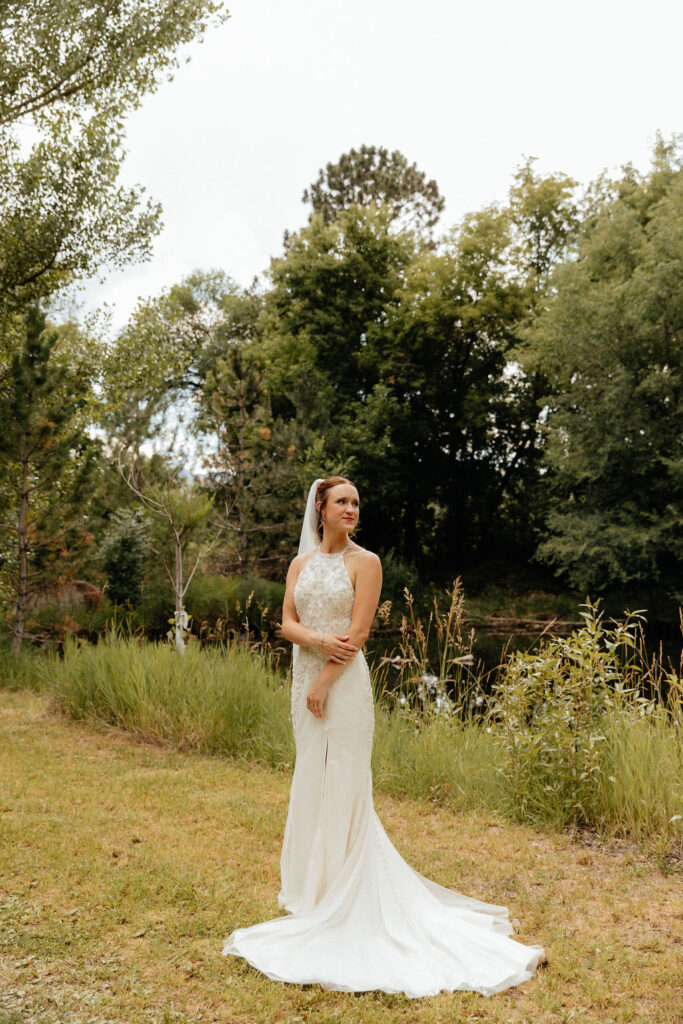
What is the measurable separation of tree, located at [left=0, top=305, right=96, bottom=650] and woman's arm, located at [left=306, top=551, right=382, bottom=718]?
8.10m

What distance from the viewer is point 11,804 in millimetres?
5789

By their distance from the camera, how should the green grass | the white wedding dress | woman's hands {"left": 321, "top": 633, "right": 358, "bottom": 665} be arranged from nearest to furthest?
1. the white wedding dress
2. woman's hands {"left": 321, "top": 633, "right": 358, "bottom": 665}
3. the green grass

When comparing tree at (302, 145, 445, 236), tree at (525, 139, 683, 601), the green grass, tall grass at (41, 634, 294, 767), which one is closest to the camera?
the green grass

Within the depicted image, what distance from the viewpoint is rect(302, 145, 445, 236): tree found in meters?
31.6

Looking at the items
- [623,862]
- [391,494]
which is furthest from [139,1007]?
[391,494]

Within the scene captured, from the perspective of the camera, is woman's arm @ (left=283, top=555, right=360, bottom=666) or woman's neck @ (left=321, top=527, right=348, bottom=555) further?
woman's neck @ (left=321, top=527, right=348, bottom=555)

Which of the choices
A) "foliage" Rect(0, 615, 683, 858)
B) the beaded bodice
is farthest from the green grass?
the beaded bodice

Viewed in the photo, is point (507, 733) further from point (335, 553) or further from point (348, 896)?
point (335, 553)

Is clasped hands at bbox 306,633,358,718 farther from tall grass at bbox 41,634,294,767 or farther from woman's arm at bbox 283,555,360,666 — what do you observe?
tall grass at bbox 41,634,294,767

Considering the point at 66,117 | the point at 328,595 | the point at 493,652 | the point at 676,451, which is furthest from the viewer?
the point at 676,451

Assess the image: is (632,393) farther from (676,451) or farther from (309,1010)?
(309,1010)

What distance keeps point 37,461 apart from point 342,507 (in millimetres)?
8407

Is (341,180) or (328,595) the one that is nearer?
(328,595)

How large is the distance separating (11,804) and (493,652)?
1281 cm
